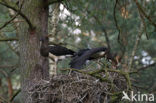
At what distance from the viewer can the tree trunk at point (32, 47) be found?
4.39m

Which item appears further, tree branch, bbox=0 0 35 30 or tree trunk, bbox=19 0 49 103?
tree trunk, bbox=19 0 49 103

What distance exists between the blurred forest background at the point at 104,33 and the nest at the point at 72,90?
0.43 m

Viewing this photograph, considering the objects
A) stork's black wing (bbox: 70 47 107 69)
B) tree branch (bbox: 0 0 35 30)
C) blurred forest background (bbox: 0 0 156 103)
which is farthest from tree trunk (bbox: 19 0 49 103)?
stork's black wing (bbox: 70 47 107 69)

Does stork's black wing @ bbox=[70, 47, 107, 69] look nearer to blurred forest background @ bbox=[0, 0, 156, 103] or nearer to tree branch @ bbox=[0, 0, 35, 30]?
blurred forest background @ bbox=[0, 0, 156, 103]

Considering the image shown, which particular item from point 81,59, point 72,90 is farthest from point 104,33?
point 72,90

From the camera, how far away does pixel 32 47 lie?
445 centimetres

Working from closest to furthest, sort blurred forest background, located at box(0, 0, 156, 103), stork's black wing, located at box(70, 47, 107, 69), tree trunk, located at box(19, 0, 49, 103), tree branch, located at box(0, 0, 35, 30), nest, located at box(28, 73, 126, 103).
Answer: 1. tree branch, located at box(0, 0, 35, 30)
2. nest, located at box(28, 73, 126, 103)
3. tree trunk, located at box(19, 0, 49, 103)
4. stork's black wing, located at box(70, 47, 107, 69)
5. blurred forest background, located at box(0, 0, 156, 103)

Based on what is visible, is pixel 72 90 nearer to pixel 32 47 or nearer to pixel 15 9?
pixel 32 47

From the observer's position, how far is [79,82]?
3967 millimetres

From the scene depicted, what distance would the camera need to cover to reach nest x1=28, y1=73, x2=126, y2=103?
12.8ft

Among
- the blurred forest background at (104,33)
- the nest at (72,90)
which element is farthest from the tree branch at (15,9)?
the nest at (72,90)

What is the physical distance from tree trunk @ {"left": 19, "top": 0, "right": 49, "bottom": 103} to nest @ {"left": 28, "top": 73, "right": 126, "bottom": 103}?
29cm

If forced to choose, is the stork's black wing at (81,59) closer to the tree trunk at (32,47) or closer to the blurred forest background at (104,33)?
the blurred forest background at (104,33)

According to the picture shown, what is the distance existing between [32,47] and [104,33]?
20.1ft
